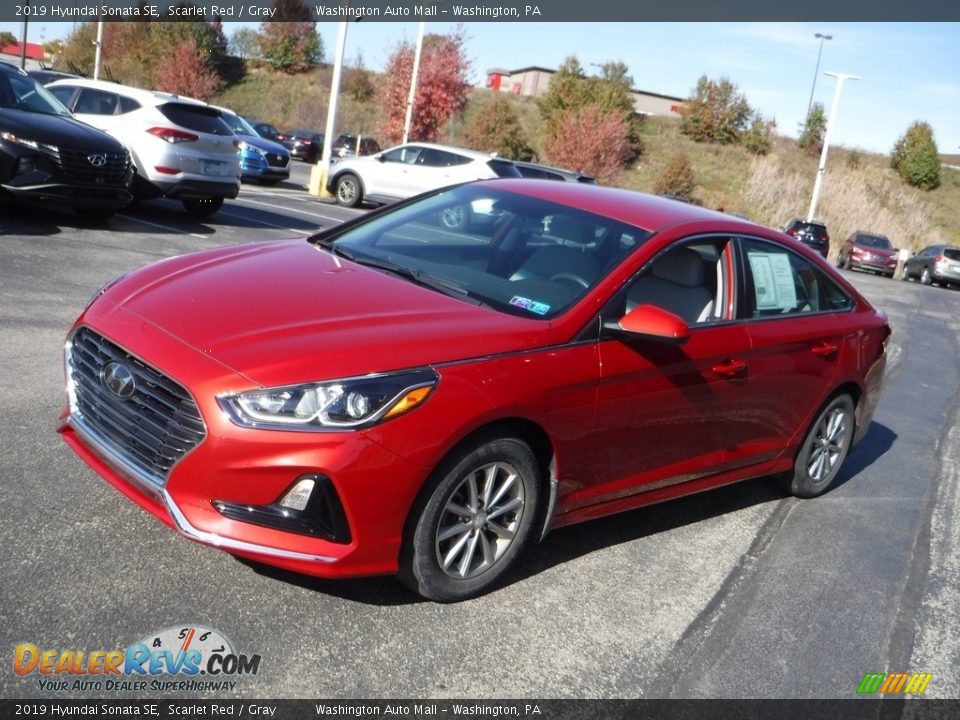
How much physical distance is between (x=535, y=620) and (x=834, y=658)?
125 cm

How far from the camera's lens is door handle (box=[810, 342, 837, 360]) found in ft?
18.2

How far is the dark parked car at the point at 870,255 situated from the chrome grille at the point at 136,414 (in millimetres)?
34627

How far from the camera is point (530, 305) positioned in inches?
166

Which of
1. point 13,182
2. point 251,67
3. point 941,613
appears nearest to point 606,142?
point 251,67

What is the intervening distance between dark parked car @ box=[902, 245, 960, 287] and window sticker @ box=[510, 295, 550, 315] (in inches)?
→ 1320

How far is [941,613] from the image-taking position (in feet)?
15.4

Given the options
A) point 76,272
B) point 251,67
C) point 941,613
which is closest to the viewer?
point 941,613

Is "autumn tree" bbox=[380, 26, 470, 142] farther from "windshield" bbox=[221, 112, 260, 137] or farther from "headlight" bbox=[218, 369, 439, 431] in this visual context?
"headlight" bbox=[218, 369, 439, 431]

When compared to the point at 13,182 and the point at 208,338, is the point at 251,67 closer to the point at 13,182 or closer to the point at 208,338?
the point at 13,182

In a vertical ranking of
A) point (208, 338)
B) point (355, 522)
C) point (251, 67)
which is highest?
point (251, 67)

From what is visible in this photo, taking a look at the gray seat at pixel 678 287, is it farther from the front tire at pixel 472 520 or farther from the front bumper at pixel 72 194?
the front bumper at pixel 72 194

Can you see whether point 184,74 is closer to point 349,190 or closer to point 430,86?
point 430,86

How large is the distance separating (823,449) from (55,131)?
8337 mm

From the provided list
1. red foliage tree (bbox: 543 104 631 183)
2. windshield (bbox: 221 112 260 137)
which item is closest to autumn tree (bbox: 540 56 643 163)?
red foliage tree (bbox: 543 104 631 183)
